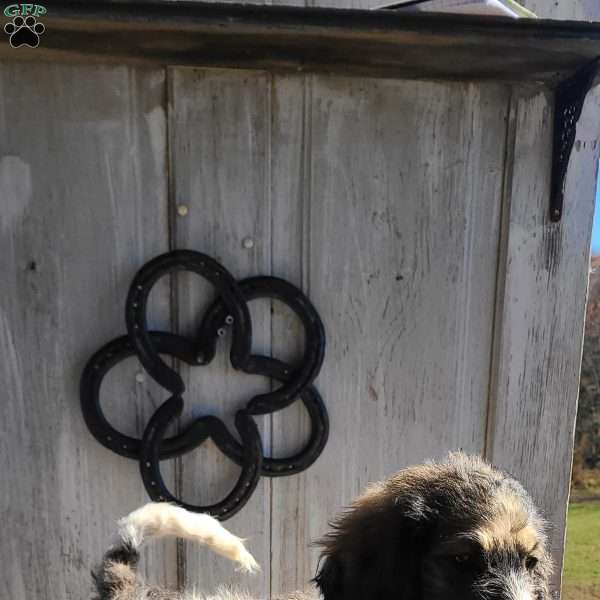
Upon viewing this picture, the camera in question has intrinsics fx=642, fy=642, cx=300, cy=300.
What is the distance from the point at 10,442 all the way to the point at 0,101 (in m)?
0.70

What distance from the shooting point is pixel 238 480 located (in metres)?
1.37

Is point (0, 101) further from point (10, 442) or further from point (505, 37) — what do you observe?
point (505, 37)

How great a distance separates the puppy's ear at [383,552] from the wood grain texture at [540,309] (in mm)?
502

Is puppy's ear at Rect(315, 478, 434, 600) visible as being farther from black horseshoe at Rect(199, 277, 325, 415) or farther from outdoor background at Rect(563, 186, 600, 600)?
outdoor background at Rect(563, 186, 600, 600)

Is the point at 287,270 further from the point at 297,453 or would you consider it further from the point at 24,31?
the point at 24,31

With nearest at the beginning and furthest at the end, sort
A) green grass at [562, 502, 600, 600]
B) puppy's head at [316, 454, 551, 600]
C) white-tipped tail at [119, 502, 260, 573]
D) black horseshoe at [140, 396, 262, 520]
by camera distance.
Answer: puppy's head at [316, 454, 551, 600] → white-tipped tail at [119, 502, 260, 573] → black horseshoe at [140, 396, 262, 520] → green grass at [562, 502, 600, 600]

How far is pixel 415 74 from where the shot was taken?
4.22 feet

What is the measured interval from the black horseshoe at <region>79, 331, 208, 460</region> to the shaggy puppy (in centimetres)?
38

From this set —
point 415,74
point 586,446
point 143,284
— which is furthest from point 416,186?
point 586,446

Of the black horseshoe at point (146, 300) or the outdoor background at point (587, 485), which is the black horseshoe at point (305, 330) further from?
the outdoor background at point (587, 485)

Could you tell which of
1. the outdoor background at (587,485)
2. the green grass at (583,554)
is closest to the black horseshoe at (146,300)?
the outdoor background at (587,485)

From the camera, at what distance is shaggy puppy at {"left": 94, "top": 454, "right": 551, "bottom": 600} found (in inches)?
37.4

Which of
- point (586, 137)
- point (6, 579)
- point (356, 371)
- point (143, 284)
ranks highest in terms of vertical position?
point (586, 137)

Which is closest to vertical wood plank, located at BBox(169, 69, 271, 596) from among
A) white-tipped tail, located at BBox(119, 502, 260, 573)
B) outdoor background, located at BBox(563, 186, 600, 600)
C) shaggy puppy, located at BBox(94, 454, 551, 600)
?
white-tipped tail, located at BBox(119, 502, 260, 573)
